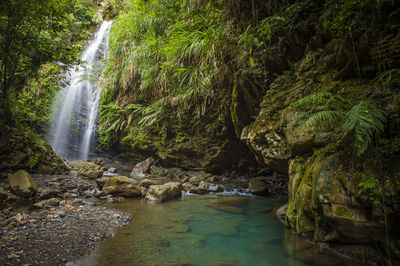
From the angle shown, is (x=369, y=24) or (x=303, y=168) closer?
(x=369, y=24)

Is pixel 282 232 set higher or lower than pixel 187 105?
lower

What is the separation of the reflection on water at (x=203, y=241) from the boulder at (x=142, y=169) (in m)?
4.06

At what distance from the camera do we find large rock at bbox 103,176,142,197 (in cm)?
476

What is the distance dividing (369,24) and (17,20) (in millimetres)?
6027

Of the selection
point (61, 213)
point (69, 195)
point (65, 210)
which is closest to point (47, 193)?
point (69, 195)

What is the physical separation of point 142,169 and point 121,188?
366cm

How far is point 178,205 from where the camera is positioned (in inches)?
175

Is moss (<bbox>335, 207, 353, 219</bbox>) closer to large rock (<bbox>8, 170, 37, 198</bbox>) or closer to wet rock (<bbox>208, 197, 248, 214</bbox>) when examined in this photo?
wet rock (<bbox>208, 197, 248, 214</bbox>)

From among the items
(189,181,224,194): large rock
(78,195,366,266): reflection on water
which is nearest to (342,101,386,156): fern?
(78,195,366,266): reflection on water

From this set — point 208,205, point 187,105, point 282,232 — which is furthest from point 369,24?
point 187,105

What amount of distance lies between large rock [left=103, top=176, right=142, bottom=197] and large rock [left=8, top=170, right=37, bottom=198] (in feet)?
4.44

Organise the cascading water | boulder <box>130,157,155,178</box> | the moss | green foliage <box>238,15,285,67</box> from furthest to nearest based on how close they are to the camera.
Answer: the cascading water, boulder <box>130,157,155,178</box>, green foliage <box>238,15,285,67</box>, the moss

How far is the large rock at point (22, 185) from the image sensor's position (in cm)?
376

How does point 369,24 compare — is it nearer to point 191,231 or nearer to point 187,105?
point 191,231
